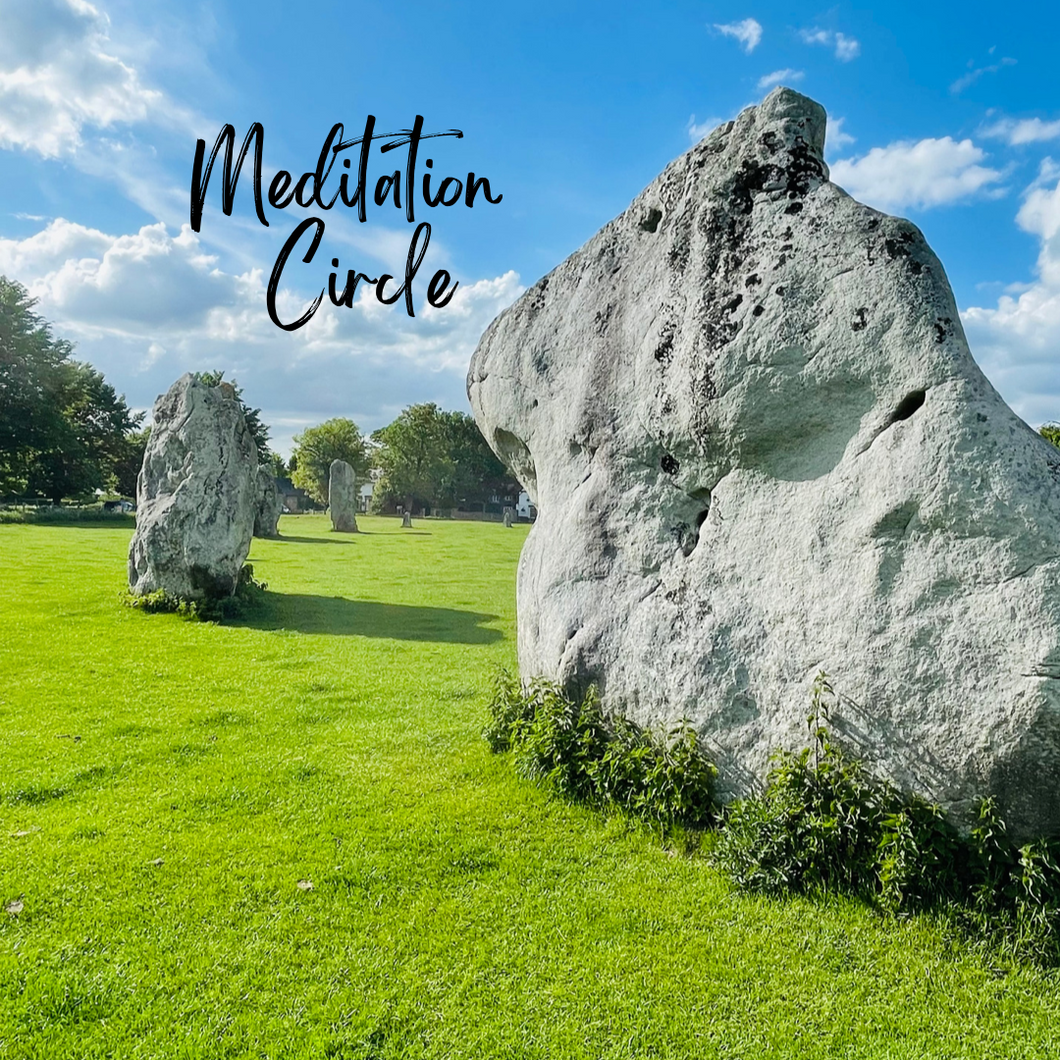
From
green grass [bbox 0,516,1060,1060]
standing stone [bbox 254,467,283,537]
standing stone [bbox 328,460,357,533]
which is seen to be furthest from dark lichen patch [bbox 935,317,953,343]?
standing stone [bbox 328,460,357,533]

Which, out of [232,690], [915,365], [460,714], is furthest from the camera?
[232,690]

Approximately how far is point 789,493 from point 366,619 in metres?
11.8

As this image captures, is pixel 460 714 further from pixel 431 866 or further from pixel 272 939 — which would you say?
pixel 272 939

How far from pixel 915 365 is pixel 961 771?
101 inches

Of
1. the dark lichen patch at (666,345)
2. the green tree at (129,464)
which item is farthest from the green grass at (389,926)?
the green tree at (129,464)

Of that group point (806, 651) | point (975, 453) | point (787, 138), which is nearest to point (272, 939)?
point (806, 651)

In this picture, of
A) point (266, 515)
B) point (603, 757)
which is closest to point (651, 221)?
point (603, 757)

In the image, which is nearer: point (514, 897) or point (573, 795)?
point (514, 897)

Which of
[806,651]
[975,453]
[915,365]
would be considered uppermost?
[915,365]

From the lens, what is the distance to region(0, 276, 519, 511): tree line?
4822cm

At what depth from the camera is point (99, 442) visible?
57344 millimetres

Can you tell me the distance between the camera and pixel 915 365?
200 inches

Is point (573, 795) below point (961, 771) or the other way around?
below

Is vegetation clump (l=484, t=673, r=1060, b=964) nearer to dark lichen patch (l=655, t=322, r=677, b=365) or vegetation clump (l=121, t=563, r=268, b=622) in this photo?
dark lichen patch (l=655, t=322, r=677, b=365)
